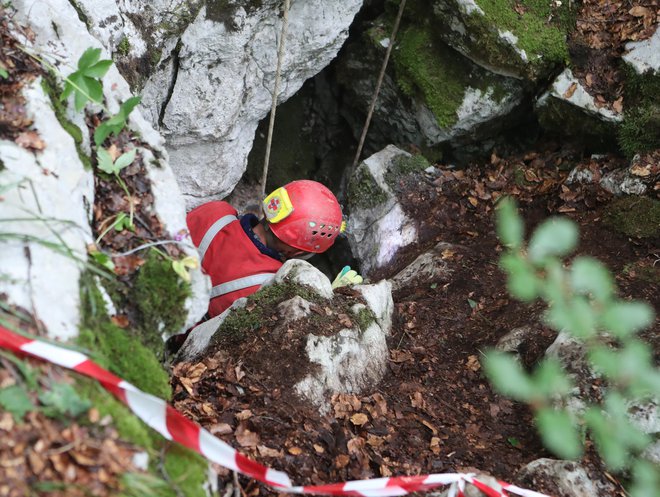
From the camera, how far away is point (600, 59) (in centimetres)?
652

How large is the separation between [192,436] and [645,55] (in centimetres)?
610

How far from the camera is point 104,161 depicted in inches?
126

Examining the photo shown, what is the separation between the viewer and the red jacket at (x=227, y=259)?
520 centimetres

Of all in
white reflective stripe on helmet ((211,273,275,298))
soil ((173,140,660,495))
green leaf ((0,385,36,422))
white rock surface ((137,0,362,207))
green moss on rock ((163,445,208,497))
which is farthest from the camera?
white rock surface ((137,0,362,207))

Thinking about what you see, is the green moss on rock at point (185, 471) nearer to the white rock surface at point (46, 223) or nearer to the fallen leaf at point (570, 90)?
the white rock surface at point (46, 223)

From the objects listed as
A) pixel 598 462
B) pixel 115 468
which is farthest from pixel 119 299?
pixel 598 462

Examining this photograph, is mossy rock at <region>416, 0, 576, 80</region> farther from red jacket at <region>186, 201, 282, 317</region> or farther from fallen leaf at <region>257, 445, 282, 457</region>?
fallen leaf at <region>257, 445, 282, 457</region>

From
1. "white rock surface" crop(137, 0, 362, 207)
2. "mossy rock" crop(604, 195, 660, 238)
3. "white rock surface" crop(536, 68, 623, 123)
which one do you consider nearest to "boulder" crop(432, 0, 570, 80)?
"white rock surface" crop(536, 68, 623, 123)

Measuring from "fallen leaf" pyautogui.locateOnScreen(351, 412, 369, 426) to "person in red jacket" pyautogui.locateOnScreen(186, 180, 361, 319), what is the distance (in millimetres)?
1706

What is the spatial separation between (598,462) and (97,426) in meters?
3.09

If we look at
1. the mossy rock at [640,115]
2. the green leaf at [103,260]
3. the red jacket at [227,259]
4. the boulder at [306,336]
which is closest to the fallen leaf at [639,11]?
the mossy rock at [640,115]

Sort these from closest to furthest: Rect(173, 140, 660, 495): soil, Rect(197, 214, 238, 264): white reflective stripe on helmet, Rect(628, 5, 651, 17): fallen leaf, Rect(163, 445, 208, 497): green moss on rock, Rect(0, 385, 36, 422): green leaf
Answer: Rect(0, 385, 36, 422): green leaf < Rect(163, 445, 208, 497): green moss on rock < Rect(173, 140, 660, 495): soil < Rect(197, 214, 238, 264): white reflective stripe on helmet < Rect(628, 5, 651, 17): fallen leaf

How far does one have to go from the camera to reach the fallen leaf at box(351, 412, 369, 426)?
3.84 meters

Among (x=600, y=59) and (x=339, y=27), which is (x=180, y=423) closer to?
(x=339, y=27)
